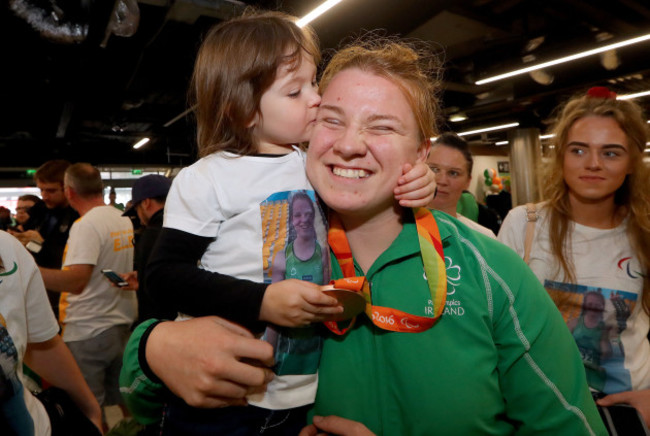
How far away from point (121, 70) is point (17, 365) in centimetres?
702

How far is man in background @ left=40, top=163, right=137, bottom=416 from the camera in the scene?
3154mm

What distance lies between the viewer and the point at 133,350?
1161mm

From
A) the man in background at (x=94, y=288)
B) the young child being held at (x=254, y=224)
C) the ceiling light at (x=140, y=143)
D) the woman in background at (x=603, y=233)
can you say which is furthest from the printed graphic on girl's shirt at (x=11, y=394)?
the ceiling light at (x=140, y=143)

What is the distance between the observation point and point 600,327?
1.71 metres

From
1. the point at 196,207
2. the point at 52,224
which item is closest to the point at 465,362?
the point at 196,207

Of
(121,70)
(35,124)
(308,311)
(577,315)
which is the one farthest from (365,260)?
(35,124)

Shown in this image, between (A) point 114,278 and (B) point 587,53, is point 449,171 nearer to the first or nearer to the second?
(A) point 114,278

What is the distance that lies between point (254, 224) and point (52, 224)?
3.73 m

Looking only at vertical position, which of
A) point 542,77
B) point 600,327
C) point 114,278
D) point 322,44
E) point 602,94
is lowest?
point 600,327

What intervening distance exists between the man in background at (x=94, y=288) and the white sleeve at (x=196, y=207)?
8.25 feet

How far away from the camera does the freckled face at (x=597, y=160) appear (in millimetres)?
1895

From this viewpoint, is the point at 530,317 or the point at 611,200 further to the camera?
the point at 611,200

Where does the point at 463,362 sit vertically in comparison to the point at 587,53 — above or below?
below

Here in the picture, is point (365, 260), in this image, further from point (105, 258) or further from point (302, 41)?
point (105, 258)
